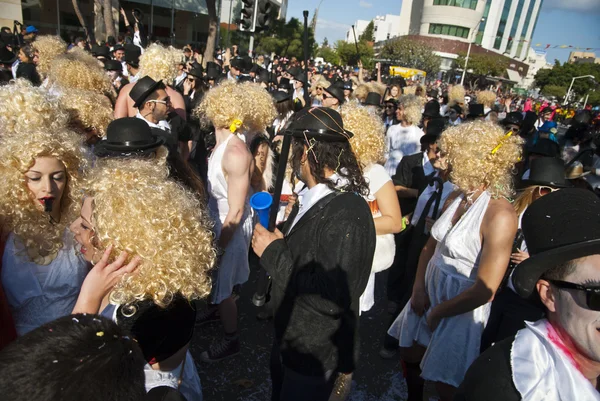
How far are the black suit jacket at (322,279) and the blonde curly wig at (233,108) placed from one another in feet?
5.16

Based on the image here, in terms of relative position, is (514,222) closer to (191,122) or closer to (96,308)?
(96,308)

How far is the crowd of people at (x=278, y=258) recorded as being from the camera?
122 cm

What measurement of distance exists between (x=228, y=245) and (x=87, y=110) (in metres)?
1.83

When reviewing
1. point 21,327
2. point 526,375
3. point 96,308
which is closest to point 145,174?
point 96,308

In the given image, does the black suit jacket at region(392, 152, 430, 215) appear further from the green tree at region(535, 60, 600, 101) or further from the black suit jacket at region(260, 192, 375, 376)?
the green tree at region(535, 60, 600, 101)

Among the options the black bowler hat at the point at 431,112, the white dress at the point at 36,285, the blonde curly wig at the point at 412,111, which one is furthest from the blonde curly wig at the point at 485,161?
the black bowler hat at the point at 431,112

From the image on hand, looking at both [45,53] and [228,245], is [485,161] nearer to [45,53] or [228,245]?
[228,245]

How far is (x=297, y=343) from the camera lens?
1981mm

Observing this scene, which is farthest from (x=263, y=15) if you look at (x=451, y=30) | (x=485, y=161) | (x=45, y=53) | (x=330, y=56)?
(x=451, y=30)

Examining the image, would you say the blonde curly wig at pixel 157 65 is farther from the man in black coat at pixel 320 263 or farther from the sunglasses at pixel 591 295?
the sunglasses at pixel 591 295

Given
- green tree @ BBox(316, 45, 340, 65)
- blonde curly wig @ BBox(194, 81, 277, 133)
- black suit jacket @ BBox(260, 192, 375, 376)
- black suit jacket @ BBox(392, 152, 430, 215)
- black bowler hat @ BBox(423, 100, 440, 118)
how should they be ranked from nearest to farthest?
black suit jacket @ BBox(260, 192, 375, 376) → blonde curly wig @ BBox(194, 81, 277, 133) → black suit jacket @ BBox(392, 152, 430, 215) → black bowler hat @ BBox(423, 100, 440, 118) → green tree @ BBox(316, 45, 340, 65)

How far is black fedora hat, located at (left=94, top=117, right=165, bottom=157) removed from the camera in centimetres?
268

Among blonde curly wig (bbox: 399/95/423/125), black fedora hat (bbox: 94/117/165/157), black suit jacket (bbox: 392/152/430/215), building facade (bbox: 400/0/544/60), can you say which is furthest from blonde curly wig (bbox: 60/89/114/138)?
building facade (bbox: 400/0/544/60)

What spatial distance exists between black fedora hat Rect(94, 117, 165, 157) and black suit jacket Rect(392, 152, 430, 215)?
2.94 meters
